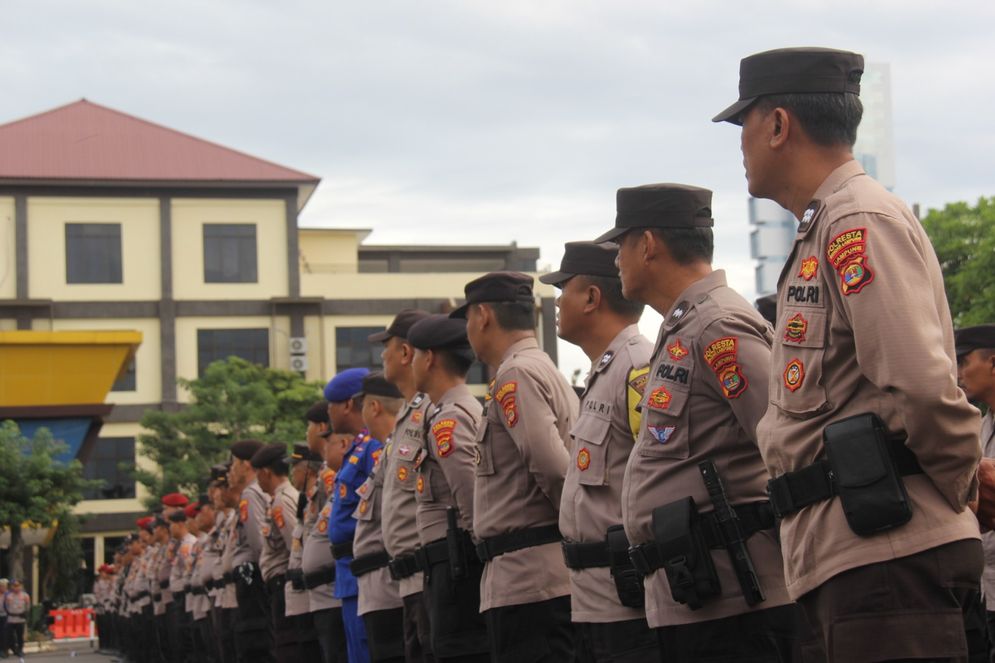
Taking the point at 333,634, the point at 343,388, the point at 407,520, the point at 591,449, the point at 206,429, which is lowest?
the point at 333,634

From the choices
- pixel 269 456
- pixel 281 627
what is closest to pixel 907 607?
pixel 281 627

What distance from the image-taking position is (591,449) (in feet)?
17.3

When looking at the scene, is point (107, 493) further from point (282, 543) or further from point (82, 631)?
point (282, 543)

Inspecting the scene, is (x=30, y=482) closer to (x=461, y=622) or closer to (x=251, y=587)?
(x=251, y=587)

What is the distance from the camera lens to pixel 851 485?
11.0 ft

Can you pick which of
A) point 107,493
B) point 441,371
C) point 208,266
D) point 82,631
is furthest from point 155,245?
point 441,371

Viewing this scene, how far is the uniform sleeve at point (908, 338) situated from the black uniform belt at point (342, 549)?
5.60 meters

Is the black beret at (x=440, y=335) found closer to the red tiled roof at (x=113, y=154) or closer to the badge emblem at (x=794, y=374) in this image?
the badge emblem at (x=794, y=374)

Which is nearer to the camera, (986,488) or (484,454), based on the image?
(986,488)

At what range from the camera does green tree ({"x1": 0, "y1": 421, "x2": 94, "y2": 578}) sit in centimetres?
3388

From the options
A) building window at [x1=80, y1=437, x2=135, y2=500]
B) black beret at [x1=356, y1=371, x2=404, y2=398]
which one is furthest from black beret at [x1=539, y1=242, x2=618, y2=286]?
building window at [x1=80, y1=437, x2=135, y2=500]

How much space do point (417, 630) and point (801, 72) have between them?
14.0 ft

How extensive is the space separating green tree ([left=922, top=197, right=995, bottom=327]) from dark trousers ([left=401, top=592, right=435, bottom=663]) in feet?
90.0

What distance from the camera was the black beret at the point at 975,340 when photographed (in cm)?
685
